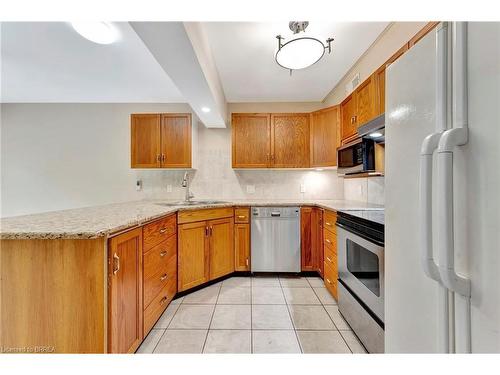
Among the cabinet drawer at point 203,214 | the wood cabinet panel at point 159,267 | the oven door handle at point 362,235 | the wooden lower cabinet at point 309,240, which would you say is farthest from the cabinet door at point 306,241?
the wood cabinet panel at point 159,267

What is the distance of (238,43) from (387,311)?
227 cm

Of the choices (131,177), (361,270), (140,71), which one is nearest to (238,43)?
(140,71)

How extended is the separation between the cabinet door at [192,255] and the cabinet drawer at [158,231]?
162 millimetres

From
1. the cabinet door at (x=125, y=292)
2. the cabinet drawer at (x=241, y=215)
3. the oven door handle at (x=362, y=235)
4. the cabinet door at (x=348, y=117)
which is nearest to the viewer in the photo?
the cabinet door at (x=125, y=292)

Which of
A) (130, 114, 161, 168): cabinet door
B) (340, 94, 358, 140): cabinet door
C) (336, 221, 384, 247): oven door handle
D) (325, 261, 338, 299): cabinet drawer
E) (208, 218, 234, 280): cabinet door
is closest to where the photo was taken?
(336, 221, 384, 247): oven door handle

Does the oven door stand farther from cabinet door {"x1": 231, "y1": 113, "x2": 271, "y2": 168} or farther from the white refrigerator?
cabinet door {"x1": 231, "y1": 113, "x2": 271, "y2": 168}

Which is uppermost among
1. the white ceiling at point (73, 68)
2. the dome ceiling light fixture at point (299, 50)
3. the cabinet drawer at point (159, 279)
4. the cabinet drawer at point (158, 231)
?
the white ceiling at point (73, 68)

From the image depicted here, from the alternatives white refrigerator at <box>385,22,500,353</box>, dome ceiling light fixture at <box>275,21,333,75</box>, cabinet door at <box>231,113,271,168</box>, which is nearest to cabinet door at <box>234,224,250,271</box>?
cabinet door at <box>231,113,271,168</box>

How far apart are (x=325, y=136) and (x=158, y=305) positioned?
260 centimetres

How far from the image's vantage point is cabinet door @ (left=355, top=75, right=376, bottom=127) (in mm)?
1817

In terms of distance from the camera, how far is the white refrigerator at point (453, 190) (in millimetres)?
498

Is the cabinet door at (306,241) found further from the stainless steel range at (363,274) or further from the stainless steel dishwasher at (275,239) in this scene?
the stainless steel range at (363,274)

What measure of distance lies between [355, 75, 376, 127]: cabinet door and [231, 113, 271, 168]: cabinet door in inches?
48.6

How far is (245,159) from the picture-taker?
3.05 m
